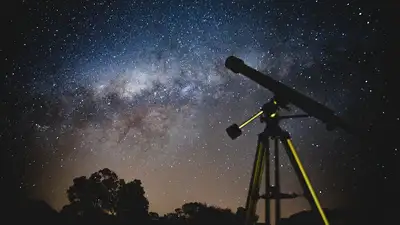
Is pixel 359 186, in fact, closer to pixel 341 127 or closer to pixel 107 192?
pixel 341 127

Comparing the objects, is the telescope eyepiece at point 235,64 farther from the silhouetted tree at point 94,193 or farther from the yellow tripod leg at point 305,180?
the silhouetted tree at point 94,193

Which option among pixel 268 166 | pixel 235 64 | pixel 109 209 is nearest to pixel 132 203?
pixel 109 209

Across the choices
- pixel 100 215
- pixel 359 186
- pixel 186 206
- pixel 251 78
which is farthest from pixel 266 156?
pixel 186 206

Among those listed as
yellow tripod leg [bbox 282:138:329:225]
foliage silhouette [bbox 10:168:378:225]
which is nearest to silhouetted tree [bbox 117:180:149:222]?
foliage silhouette [bbox 10:168:378:225]

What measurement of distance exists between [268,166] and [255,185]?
0.48m

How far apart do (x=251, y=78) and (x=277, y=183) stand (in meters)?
2.15

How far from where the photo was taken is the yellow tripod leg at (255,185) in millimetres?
7270

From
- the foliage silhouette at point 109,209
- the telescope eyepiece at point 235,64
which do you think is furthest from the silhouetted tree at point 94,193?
the telescope eyepiece at point 235,64

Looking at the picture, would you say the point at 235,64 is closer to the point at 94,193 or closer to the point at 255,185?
the point at 255,185

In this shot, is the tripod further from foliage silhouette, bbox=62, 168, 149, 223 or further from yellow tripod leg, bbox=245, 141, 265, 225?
foliage silhouette, bbox=62, 168, 149, 223

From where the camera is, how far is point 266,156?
23.8 feet

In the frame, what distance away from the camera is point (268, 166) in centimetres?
715

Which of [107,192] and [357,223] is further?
[107,192]

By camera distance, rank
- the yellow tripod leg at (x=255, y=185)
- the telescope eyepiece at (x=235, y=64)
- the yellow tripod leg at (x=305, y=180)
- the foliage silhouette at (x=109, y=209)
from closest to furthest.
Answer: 1. the yellow tripod leg at (x=305, y=180)
2. the yellow tripod leg at (x=255, y=185)
3. the telescope eyepiece at (x=235, y=64)
4. the foliage silhouette at (x=109, y=209)
